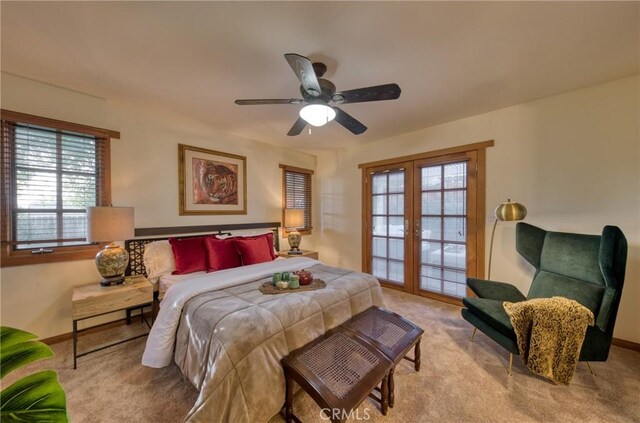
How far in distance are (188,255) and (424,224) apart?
3.17 meters

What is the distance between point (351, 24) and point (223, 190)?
2.75m

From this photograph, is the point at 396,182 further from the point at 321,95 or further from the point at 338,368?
the point at 338,368

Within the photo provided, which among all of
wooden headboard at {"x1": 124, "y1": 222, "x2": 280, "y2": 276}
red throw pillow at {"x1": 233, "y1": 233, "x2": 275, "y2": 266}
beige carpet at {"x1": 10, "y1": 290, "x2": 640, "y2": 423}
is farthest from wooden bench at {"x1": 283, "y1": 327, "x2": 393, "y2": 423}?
wooden headboard at {"x1": 124, "y1": 222, "x2": 280, "y2": 276}

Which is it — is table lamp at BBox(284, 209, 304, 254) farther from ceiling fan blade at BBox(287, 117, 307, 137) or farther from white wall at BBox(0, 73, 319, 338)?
ceiling fan blade at BBox(287, 117, 307, 137)

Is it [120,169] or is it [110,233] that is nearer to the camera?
[110,233]

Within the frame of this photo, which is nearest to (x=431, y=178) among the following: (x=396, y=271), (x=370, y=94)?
(x=396, y=271)

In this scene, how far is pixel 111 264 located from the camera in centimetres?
234

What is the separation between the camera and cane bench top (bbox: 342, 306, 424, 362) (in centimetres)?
166

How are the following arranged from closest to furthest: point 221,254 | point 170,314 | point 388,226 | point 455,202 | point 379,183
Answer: point 170,314
point 221,254
point 455,202
point 388,226
point 379,183

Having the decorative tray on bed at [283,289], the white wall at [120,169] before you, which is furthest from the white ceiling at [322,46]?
the decorative tray on bed at [283,289]

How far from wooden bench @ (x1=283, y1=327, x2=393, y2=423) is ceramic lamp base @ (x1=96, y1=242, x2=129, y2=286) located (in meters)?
1.96

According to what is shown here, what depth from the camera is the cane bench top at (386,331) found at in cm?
166

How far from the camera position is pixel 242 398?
1.38 m

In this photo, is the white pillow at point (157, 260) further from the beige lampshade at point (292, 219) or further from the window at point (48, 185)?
→ the beige lampshade at point (292, 219)
